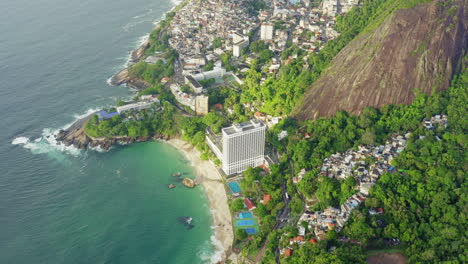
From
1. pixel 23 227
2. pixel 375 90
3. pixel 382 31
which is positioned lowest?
pixel 23 227

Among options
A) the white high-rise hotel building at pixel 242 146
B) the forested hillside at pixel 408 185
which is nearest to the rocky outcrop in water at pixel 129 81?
the white high-rise hotel building at pixel 242 146

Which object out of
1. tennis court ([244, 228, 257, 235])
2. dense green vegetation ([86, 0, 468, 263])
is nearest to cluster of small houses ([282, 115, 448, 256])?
dense green vegetation ([86, 0, 468, 263])

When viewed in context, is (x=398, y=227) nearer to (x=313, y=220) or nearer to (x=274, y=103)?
(x=313, y=220)

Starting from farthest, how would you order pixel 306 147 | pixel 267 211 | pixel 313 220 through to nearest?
1. pixel 306 147
2. pixel 267 211
3. pixel 313 220

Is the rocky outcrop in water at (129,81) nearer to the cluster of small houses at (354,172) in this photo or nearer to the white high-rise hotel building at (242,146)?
the white high-rise hotel building at (242,146)

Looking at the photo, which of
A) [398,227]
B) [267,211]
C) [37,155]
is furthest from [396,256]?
[37,155]
